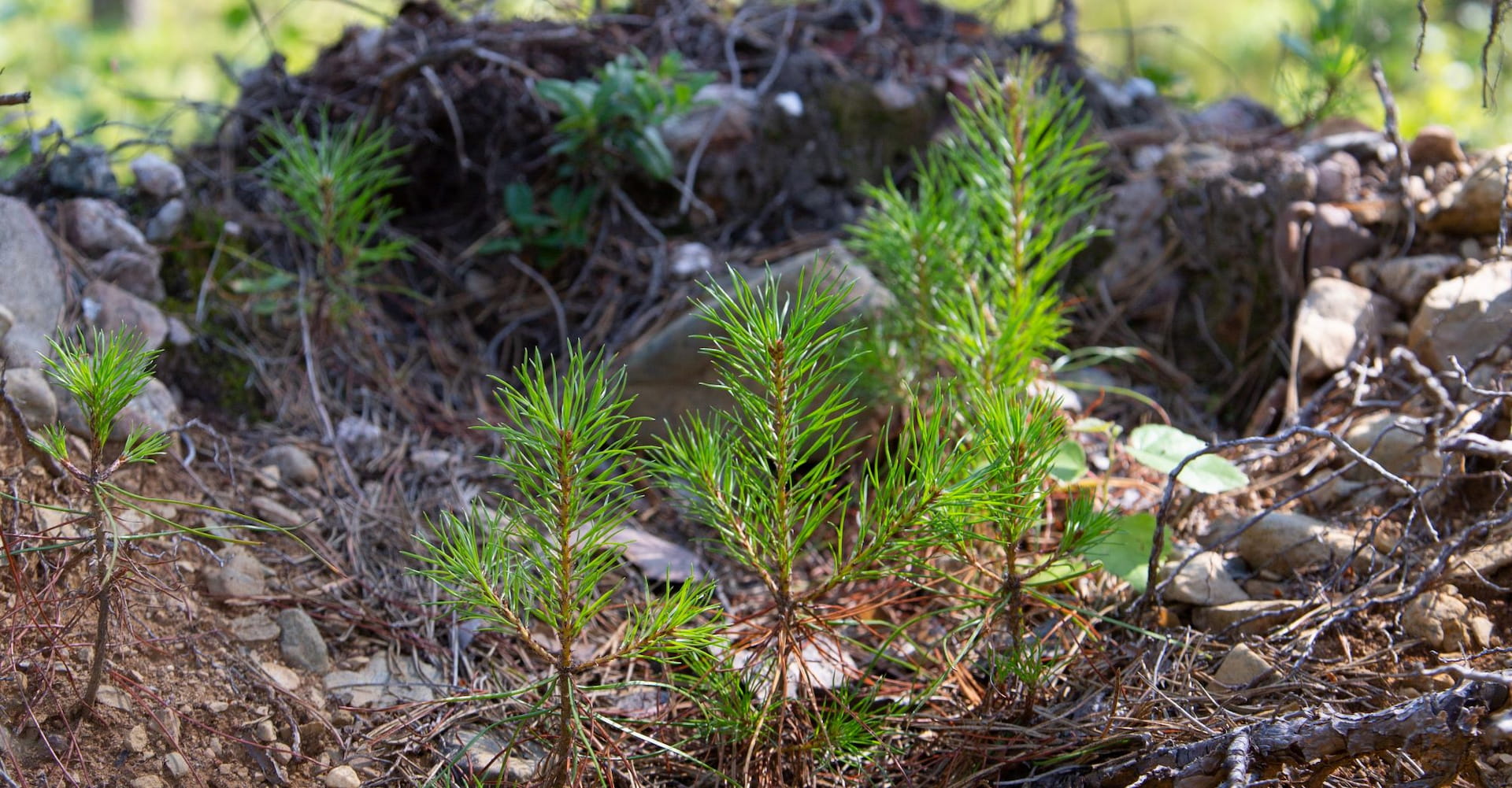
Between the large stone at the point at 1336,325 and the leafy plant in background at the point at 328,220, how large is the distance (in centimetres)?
226

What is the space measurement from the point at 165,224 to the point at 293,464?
837 mm

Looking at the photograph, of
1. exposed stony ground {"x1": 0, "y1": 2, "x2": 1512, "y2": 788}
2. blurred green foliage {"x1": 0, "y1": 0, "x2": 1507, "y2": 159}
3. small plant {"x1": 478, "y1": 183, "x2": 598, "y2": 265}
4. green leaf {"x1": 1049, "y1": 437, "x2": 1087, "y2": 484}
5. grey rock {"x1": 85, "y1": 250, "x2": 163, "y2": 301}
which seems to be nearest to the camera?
exposed stony ground {"x1": 0, "y1": 2, "x2": 1512, "y2": 788}

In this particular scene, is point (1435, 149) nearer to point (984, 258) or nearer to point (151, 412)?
point (984, 258)

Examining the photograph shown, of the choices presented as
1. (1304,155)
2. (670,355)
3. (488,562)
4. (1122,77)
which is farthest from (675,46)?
(488,562)

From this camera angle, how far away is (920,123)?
3.16 m

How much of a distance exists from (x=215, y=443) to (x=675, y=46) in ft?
6.55

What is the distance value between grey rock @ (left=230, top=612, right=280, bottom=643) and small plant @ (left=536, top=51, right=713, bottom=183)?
1426 millimetres

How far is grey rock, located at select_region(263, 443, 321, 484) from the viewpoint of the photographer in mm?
2188

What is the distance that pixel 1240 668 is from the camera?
1.64m

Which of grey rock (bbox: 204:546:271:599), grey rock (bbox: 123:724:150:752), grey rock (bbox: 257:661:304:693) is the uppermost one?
grey rock (bbox: 123:724:150:752)

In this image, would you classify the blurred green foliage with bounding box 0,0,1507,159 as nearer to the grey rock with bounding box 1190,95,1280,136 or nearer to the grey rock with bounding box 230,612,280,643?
the grey rock with bounding box 1190,95,1280,136

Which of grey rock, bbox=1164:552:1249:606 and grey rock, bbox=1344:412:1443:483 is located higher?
grey rock, bbox=1344:412:1443:483

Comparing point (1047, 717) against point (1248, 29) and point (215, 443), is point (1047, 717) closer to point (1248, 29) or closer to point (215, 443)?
point (215, 443)

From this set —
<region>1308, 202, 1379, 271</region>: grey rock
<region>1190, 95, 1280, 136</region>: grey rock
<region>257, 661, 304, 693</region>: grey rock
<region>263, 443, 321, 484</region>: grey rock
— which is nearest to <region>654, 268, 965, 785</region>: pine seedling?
<region>257, 661, 304, 693</region>: grey rock
